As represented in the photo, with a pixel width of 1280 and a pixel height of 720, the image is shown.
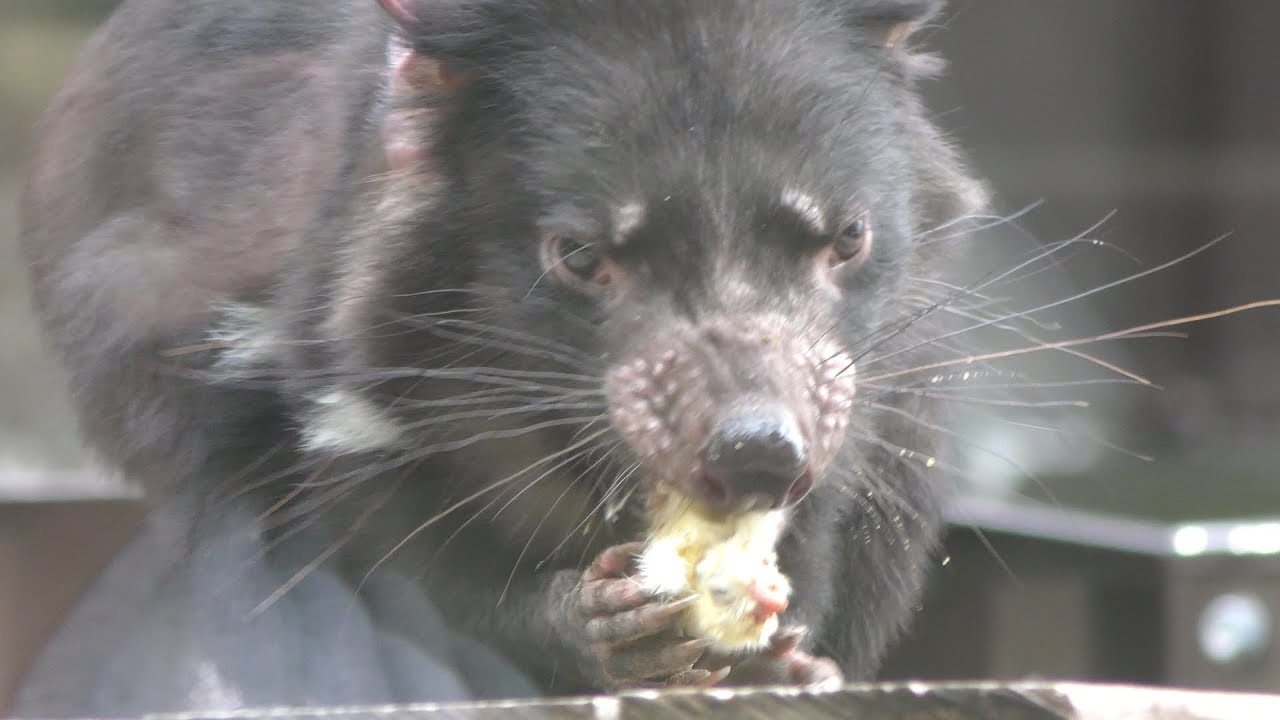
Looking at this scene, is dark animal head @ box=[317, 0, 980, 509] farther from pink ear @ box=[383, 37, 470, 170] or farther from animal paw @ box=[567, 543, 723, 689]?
animal paw @ box=[567, 543, 723, 689]

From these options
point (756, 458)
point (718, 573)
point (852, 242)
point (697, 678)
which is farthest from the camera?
point (852, 242)

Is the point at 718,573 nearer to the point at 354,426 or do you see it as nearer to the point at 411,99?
the point at 354,426

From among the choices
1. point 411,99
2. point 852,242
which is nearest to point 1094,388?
point 852,242

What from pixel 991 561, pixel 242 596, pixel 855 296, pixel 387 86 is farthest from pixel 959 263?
pixel 991 561

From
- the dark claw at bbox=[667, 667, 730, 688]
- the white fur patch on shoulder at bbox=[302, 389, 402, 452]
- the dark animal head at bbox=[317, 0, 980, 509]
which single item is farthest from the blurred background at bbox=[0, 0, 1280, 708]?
→ the dark claw at bbox=[667, 667, 730, 688]

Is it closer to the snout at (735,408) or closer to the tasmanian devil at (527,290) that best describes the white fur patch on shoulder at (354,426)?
the tasmanian devil at (527,290)

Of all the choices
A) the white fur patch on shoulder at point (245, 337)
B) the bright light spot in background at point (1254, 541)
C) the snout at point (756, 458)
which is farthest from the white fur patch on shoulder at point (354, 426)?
the bright light spot in background at point (1254, 541)
